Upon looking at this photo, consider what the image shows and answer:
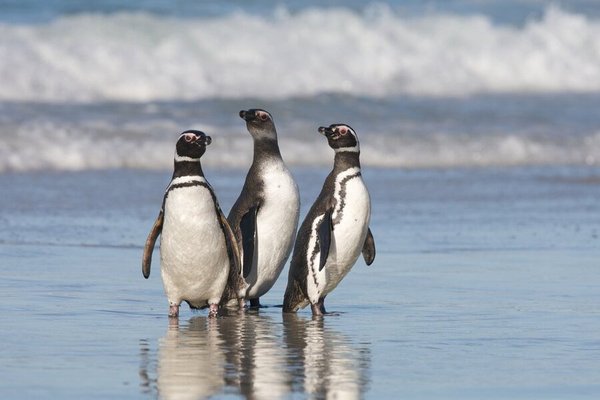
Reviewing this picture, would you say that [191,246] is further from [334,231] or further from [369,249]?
[369,249]

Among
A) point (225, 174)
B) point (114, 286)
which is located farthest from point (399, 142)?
point (114, 286)

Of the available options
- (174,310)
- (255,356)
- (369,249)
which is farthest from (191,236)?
(255,356)

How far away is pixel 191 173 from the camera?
643cm

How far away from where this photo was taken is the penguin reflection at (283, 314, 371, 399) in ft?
15.4

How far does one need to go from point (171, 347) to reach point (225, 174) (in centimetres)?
749

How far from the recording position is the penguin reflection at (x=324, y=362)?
470cm

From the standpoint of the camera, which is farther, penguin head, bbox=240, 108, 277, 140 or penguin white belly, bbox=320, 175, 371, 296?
penguin head, bbox=240, 108, 277, 140

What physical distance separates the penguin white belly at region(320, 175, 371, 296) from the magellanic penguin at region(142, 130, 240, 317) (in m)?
0.47

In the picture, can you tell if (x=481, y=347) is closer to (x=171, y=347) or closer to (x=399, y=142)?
(x=171, y=347)

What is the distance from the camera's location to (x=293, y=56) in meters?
21.5

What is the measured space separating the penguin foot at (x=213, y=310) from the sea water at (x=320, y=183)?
0.06 metres

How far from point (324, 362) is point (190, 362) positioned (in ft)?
1.59

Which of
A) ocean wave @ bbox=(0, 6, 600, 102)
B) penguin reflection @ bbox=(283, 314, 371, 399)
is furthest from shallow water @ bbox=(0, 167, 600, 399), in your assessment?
ocean wave @ bbox=(0, 6, 600, 102)

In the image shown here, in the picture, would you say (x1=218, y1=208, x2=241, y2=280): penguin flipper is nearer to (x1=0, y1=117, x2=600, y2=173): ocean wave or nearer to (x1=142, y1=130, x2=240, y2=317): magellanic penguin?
(x1=142, y1=130, x2=240, y2=317): magellanic penguin
